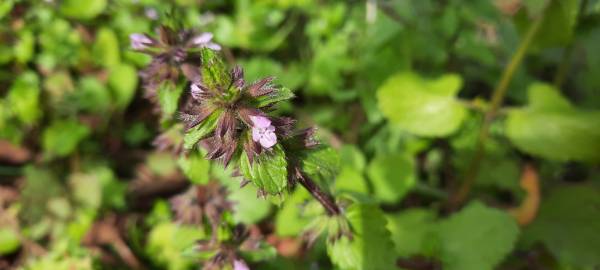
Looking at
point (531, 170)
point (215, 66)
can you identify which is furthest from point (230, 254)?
point (531, 170)

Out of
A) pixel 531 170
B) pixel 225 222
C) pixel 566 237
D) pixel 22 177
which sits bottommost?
pixel 566 237

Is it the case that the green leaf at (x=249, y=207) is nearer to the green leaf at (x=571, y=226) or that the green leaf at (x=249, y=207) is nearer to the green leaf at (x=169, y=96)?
the green leaf at (x=169, y=96)

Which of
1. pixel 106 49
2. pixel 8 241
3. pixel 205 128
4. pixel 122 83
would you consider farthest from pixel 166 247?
pixel 205 128

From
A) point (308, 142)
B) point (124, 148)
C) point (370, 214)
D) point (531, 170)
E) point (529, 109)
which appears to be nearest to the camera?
point (308, 142)

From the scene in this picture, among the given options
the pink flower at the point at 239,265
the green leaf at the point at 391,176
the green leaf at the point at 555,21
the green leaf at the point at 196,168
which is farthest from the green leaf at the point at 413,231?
the green leaf at the point at 555,21

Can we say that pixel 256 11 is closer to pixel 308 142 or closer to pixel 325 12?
pixel 325 12

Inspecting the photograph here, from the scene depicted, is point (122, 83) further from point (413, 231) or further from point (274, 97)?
point (274, 97)

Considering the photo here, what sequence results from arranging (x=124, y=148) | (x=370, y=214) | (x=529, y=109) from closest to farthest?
(x=370, y=214)
(x=529, y=109)
(x=124, y=148)
